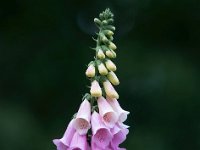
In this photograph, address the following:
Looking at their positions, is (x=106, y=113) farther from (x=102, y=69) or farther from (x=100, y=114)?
(x=102, y=69)

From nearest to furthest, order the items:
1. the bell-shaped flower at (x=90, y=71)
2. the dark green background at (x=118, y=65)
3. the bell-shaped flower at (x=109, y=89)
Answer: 1. the bell-shaped flower at (x=90, y=71)
2. the bell-shaped flower at (x=109, y=89)
3. the dark green background at (x=118, y=65)

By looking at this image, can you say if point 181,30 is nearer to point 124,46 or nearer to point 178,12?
point 178,12

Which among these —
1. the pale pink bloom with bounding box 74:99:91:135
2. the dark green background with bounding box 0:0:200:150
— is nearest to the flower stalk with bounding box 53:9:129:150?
the pale pink bloom with bounding box 74:99:91:135

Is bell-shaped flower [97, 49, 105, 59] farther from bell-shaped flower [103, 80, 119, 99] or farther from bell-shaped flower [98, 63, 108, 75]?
bell-shaped flower [103, 80, 119, 99]

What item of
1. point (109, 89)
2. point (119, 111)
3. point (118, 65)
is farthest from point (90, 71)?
point (118, 65)

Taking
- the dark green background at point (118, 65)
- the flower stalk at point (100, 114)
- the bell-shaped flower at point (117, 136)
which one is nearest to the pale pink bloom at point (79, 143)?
the flower stalk at point (100, 114)

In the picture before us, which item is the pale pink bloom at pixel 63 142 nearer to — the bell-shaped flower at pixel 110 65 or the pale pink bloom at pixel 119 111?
the pale pink bloom at pixel 119 111

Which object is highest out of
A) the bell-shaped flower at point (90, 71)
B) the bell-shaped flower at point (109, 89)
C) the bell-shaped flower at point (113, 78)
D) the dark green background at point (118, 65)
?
the dark green background at point (118, 65)
